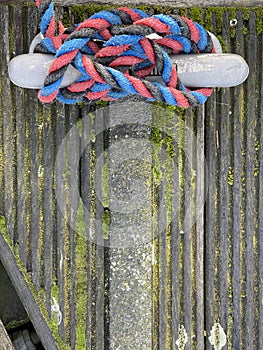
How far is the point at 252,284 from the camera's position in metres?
1.49

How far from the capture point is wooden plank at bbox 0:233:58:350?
4.76ft

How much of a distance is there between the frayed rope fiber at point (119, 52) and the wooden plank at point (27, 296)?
1.68 ft

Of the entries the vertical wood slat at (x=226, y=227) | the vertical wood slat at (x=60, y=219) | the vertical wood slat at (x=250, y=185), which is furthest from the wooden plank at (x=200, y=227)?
the vertical wood slat at (x=60, y=219)

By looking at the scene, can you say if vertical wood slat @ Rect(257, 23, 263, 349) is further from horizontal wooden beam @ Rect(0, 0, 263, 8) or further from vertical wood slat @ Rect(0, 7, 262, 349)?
horizontal wooden beam @ Rect(0, 0, 263, 8)

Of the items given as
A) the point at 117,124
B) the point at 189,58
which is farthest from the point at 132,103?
the point at 189,58

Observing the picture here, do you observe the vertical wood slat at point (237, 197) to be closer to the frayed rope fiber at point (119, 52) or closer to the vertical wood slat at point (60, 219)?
the frayed rope fiber at point (119, 52)

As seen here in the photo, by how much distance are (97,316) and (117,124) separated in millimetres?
548

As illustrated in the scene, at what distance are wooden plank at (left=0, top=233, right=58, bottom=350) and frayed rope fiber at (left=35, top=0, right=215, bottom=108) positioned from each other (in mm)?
513

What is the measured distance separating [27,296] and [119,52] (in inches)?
29.4

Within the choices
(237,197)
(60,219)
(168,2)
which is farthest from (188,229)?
(168,2)

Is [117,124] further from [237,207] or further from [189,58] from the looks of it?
[237,207]

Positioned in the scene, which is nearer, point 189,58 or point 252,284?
point 189,58

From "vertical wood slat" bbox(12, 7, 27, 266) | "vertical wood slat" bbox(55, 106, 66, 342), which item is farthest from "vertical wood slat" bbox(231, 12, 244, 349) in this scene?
"vertical wood slat" bbox(12, 7, 27, 266)

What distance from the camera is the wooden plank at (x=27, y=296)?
4.76 feet
